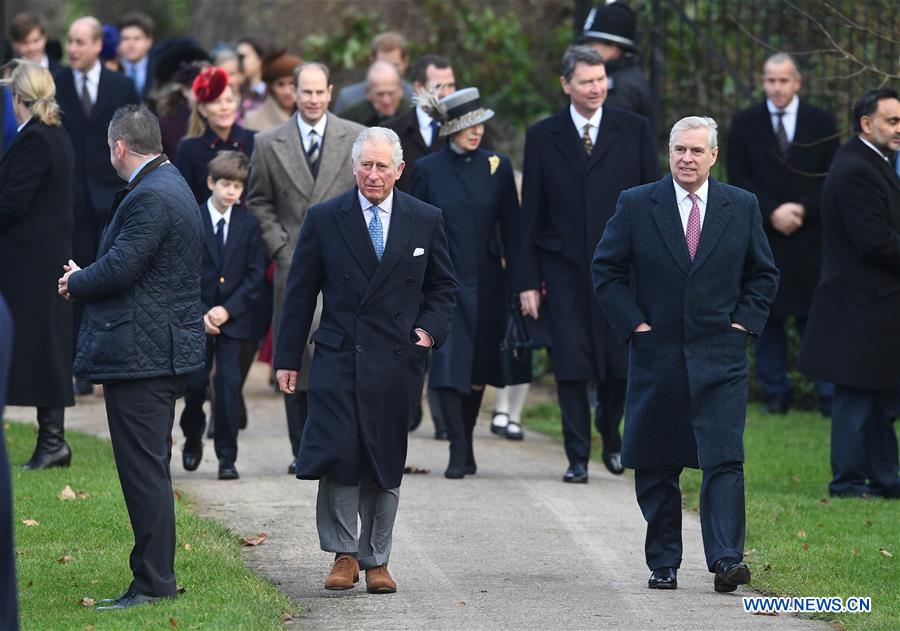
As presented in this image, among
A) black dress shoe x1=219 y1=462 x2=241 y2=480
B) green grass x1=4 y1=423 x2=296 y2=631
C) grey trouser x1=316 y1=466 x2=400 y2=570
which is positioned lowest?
black dress shoe x1=219 y1=462 x2=241 y2=480

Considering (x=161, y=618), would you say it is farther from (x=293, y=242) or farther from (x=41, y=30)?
(x=41, y=30)

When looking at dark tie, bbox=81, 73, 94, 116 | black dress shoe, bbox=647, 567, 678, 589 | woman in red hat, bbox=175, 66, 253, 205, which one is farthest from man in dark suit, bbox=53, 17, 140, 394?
black dress shoe, bbox=647, 567, 678, 589

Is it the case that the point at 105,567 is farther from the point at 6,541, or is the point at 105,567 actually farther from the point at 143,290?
the point at 6,541

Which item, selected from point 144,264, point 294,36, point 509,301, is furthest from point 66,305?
point 294,36

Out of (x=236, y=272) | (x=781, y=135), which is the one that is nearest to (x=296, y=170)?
(x=236, y=272)

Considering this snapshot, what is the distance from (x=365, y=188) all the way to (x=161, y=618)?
2.08 m

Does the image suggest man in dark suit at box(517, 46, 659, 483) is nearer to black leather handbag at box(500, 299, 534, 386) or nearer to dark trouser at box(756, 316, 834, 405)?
black leather handbag at box(500, 299, 534, 386)

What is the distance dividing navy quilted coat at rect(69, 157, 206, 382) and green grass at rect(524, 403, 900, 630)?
8.96 ft

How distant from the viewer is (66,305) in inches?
394

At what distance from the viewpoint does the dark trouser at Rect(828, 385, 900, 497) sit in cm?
974

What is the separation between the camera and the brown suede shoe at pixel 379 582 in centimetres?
730

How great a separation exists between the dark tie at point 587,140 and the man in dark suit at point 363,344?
2855 mm

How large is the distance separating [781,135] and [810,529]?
4867mm

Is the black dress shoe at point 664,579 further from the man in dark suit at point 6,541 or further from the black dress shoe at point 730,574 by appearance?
the man in dark suit at point 6,541
